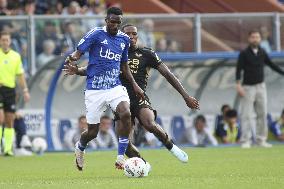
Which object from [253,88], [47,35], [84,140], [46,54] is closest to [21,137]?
[46,54]

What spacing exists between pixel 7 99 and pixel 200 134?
5.97 metres

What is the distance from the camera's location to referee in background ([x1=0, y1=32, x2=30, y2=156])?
20750 mm

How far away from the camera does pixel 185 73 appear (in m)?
25.3

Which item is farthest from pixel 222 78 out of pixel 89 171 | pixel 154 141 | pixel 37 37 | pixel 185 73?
pixel 89 171

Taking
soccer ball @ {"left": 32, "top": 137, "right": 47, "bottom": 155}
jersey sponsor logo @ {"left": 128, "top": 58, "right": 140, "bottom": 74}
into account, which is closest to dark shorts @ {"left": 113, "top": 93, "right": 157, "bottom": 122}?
jersey sponsor logo @ {"left": 128, "top": 58, "right": 140, "bottom": 74}

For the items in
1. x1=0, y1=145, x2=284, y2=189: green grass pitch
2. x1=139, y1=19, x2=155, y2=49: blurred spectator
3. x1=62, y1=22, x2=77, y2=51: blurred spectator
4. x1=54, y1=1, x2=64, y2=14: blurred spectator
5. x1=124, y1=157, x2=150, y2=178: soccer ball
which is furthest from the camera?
x1=54, y1=1, x2=64, y2=14: blurred spectator

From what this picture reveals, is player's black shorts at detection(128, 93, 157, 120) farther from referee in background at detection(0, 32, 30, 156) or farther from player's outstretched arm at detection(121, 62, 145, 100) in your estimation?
referee in background at detection(0, 32, 30, 156)

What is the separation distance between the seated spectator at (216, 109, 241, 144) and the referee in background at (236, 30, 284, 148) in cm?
175

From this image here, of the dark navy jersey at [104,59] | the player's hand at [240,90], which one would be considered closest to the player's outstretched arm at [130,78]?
the dark navy jersey at [104,59]

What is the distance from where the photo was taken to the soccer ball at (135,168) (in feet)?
43.8

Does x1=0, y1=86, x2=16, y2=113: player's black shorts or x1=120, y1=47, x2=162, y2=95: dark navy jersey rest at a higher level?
x1=120, y1=47, x2=162, y2=95: dark navy jersey

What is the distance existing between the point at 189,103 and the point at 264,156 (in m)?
4.21

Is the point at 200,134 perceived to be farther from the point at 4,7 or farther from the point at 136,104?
the point at 136,104

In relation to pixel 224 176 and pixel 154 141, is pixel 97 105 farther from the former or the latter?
pixel 154 141
